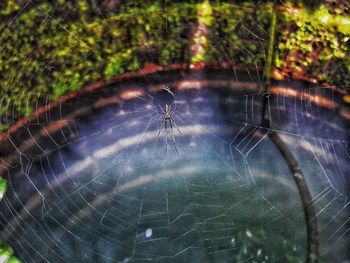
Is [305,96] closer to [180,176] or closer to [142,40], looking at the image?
[180,176]

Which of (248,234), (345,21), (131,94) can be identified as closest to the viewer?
(248,234)

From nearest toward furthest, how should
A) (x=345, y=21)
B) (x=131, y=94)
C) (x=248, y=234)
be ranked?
(x=248, y=234) → (x=345, y=21) → (x=131, y=94)

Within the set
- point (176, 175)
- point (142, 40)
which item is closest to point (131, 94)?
point (142, 40)

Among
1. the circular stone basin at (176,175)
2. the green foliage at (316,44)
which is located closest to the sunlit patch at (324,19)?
the green foliage at (316,44)

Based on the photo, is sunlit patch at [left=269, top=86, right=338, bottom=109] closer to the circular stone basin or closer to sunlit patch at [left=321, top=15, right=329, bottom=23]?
the circular stone basin

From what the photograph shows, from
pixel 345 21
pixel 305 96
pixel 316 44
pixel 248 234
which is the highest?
pixel 345 21

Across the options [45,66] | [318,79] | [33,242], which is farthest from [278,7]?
[33,242]
